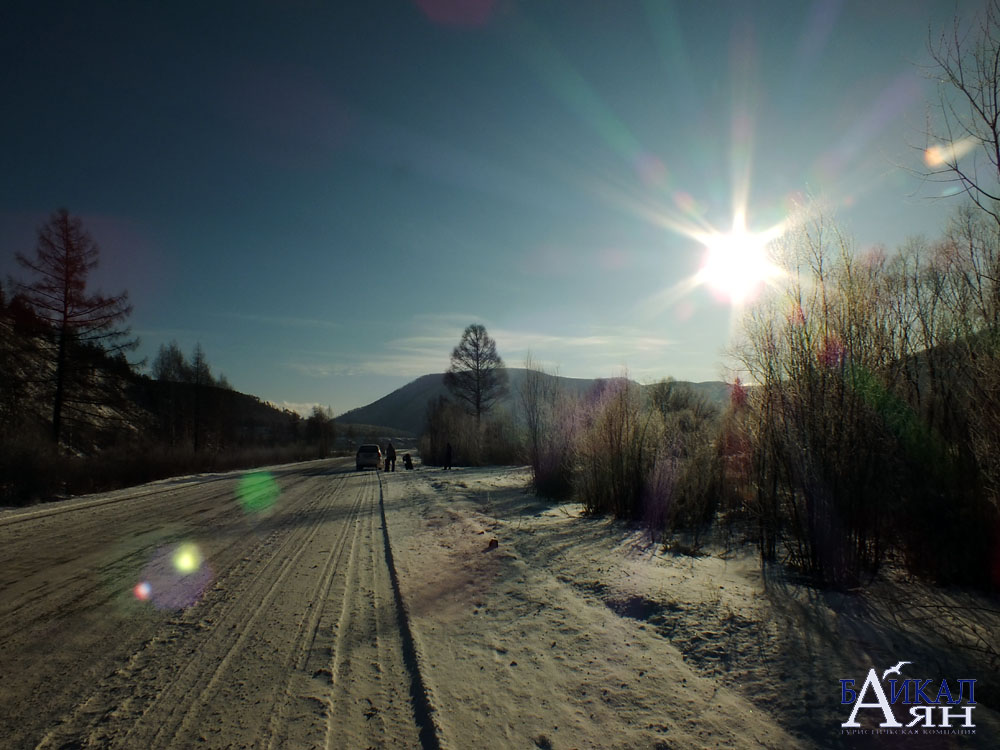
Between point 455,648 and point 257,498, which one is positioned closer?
point 455,648

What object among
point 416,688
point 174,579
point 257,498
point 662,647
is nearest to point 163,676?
point 416,688

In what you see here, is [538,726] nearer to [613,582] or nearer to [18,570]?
[613,582]

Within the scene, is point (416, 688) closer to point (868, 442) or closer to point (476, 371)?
point (868, 442)

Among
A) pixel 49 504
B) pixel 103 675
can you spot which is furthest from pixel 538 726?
pixel 49 504

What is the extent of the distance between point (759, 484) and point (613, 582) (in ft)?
7.91

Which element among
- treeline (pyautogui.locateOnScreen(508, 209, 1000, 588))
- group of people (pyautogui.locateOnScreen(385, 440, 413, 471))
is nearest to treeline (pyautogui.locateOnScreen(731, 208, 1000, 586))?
treeline (pyautogui.locateOnScreen(508, 209, 1000, 588))

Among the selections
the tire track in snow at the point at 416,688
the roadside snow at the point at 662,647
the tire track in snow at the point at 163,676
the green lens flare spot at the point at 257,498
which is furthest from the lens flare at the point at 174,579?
the green lens flare spot at the point at 257,498

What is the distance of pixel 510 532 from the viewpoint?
859cm

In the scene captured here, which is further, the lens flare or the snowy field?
the lens flare

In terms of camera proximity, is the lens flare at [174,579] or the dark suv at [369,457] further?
the dark suv at [369,457]

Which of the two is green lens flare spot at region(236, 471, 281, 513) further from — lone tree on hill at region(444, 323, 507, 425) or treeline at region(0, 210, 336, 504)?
lone tree on hill at region(444, 323, 507, 425)

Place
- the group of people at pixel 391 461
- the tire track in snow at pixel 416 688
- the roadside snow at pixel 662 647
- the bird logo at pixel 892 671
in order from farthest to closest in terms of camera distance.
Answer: the group of people at pixel 391 461 < the bird logo at pixel 892 671 < the roadside snow at pixel 662 647 < the tire track in snow at pixel 416 688

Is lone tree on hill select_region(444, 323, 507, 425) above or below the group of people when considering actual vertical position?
above

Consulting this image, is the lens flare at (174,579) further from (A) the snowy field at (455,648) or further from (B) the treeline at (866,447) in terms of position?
(B) the treeline at (866,447)
